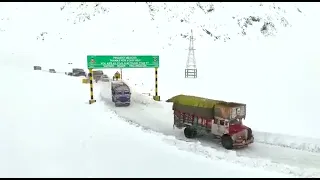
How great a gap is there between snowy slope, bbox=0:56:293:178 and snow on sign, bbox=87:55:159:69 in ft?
11.8

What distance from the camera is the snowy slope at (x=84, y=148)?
1160 centimetres

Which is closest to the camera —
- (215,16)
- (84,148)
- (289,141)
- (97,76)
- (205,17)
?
(84,148)

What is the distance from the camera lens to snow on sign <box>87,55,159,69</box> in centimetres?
2359

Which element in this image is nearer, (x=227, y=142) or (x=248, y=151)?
(x=227, y=142)

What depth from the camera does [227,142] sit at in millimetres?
15781

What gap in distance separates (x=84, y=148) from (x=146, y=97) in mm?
12902

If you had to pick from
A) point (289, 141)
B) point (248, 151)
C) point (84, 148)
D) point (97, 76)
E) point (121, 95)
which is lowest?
point (248, 151)

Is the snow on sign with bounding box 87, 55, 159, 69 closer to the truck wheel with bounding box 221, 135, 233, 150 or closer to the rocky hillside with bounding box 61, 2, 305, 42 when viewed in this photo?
the truck wheel with bounding box 221, 135, 233, 150

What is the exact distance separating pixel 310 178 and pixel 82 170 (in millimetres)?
7809

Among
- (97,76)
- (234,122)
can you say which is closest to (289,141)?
(234,122)

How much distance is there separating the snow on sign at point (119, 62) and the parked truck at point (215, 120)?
761 centimetres

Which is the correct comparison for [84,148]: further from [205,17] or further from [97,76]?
[205,17]

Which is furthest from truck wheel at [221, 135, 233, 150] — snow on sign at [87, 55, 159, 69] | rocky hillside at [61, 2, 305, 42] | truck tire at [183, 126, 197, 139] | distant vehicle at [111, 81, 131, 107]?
rocky hillside at [61, 2, 305, 42]

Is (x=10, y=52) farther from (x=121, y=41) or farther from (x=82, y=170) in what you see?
(x=82, y=170)
